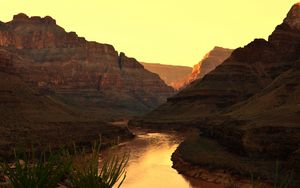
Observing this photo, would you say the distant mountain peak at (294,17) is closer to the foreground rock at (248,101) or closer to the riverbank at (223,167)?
the foreground rock at (248,101)

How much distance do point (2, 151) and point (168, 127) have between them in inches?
2789

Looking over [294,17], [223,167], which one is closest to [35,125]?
[223,167]

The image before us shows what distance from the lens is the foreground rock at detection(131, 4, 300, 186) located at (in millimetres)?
54500

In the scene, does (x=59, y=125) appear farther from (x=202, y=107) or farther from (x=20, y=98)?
(x=202, y=107)

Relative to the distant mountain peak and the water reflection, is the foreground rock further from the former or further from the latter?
the water reflection

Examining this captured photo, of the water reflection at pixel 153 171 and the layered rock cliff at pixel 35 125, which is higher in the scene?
the layered rock cliff at pixel 35 125

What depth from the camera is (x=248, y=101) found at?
96000 mm

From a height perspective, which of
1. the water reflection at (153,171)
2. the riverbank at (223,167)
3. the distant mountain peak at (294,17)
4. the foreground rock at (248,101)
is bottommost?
the water reflection at (153,171)

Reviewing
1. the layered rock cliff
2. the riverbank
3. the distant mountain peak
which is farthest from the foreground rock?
the layered rock cliff

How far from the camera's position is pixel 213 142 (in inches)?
2842

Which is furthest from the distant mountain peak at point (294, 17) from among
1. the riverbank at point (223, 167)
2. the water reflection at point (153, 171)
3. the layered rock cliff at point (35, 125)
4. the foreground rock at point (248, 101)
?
the riverbank at point (223, 167)

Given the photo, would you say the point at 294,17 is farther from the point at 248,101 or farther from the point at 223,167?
the point at 223,167

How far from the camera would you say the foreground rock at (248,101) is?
54500 millimetres

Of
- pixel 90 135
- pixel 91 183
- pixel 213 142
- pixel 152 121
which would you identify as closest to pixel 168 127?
pixel 152 121
